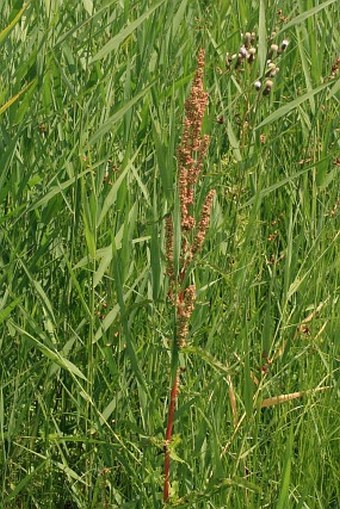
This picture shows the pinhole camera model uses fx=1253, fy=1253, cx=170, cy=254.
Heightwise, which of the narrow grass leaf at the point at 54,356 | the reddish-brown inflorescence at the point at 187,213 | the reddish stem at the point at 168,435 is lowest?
the reddish stem at the point at 168,435

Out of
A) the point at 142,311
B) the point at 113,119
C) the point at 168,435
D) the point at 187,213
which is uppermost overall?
the point at 113,119

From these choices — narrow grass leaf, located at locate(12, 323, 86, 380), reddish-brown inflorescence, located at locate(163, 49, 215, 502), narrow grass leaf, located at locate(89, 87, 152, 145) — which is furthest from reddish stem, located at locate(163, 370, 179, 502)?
narrow grass leaf, located at locate(89, 87, 152, 145)

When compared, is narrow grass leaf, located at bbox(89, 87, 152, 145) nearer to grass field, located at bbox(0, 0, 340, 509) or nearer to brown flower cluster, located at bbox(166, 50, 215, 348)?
grass field, located at bbox(0, 0, 340, 509)

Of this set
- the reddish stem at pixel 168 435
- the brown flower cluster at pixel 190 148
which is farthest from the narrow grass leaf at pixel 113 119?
the reddish stem at pixel 168 435

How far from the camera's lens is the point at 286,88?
3.20m

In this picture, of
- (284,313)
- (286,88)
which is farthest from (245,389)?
(286,88)

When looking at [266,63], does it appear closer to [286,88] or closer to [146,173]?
[146,173]

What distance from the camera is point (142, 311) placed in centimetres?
225

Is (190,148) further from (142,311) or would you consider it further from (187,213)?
(142,311)

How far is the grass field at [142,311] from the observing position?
6.61 ft

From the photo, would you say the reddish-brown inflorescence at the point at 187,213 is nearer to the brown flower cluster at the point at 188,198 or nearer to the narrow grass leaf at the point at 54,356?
the brown flower cluster at the point at 188,198

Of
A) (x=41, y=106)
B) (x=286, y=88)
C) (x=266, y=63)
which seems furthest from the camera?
(x=286, y=88)

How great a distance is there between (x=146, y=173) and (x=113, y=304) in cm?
32

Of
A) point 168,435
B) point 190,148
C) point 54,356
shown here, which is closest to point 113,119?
point 190,148
